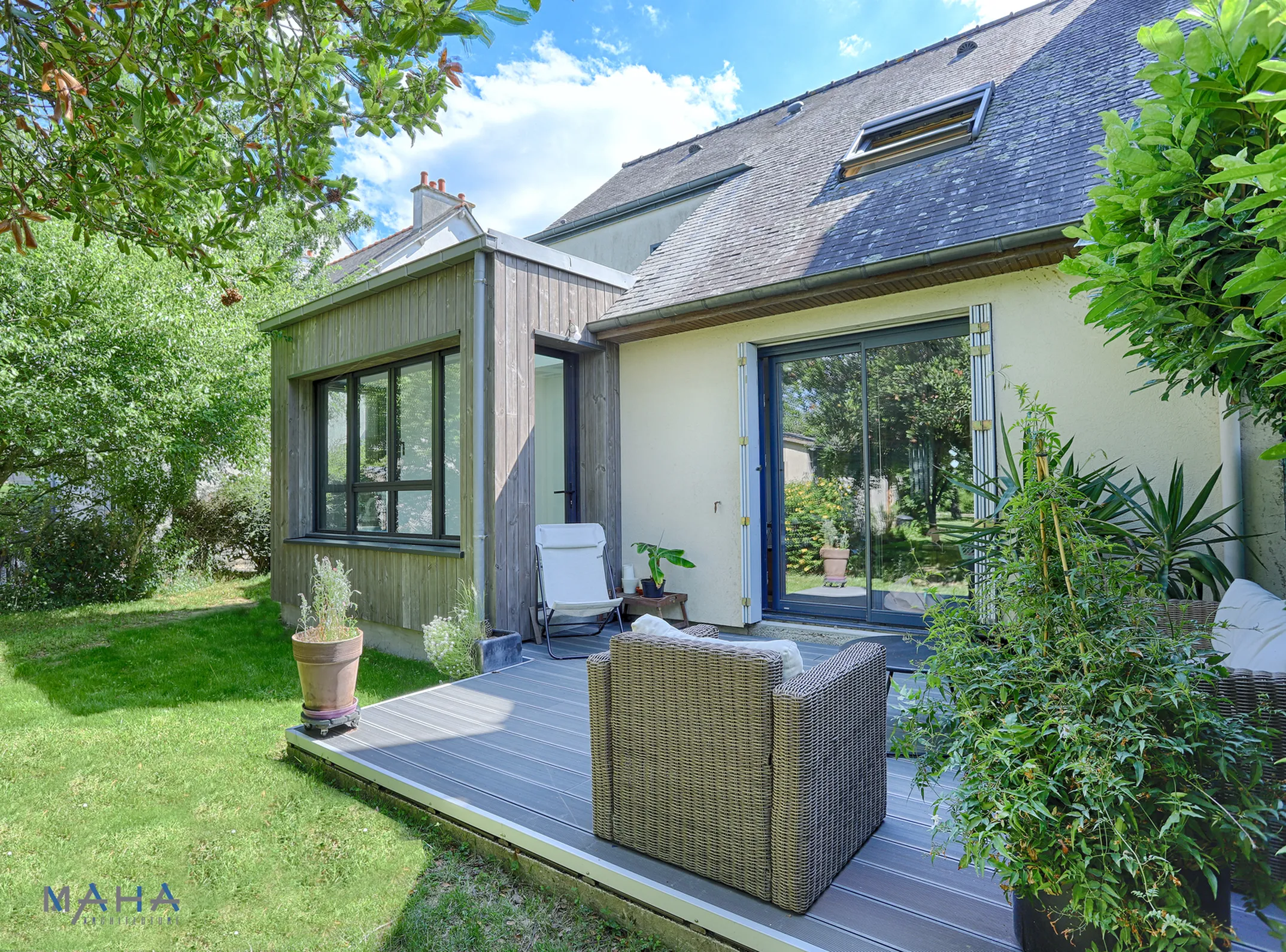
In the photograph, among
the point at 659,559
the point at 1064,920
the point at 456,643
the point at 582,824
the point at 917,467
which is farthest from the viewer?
the point at 659,559

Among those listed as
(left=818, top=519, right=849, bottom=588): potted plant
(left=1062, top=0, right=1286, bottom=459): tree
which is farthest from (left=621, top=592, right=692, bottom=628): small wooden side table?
(left=1062, top=0, right=1286, bottom=459): tree

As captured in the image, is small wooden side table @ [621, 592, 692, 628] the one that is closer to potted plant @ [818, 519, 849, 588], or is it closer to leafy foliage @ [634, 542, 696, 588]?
leafy foliage @ [634, 542, 696, 588]

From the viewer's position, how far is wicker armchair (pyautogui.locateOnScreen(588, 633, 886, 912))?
79.2 inches

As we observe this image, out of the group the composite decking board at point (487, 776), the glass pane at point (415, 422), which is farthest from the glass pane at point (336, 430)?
the composite decking board at point (487, 776)

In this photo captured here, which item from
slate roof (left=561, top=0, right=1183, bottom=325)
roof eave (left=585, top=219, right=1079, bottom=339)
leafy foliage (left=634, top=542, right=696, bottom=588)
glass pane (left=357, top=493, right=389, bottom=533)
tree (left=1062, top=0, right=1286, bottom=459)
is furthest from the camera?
glass pane (left=357, top=493, right=389, bottom=533)

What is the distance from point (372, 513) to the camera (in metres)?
6.62

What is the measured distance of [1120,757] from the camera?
4.83 ft

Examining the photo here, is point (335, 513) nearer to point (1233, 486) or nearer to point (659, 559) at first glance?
point (659, 559)

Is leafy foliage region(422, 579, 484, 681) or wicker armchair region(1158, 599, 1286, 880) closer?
wicker armchair region(1158, 599, 1286, 880)

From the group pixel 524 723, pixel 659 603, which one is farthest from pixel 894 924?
pixel 659 603

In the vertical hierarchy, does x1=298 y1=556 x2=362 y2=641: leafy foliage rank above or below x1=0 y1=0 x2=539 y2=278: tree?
below

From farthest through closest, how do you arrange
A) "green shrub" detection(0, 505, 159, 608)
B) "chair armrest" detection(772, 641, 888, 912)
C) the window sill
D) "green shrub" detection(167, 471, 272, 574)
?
"green shrub" detection(167, 471, 272, 574) < "green shrub" detection(0, 505, 159, 608) < the window sill < "chair armrest" detection(772, 641, 888, 912)

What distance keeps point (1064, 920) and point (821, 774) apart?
66cm
